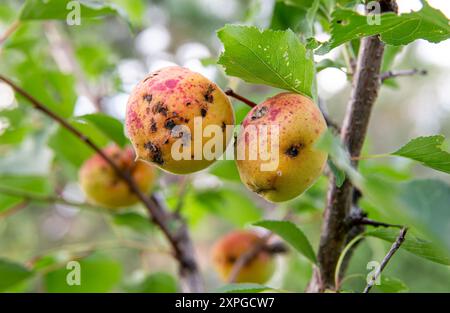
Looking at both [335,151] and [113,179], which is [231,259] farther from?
[335,151]

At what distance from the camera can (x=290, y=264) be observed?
4.02 ft

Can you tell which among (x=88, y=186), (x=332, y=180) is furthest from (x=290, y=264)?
(x=332, y=180)

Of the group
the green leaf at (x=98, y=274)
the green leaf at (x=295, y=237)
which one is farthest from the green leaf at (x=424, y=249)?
the green leaf at (x=98, y=274)

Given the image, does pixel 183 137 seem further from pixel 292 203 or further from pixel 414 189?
pixel 292 203

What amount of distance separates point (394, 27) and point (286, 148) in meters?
0.16

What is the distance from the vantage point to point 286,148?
52 cm

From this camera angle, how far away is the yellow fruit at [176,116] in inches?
21.2

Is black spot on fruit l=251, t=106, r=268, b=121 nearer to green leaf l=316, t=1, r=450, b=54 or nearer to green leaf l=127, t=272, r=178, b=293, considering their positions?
green leaf l=316, t=1, r=450, b=54

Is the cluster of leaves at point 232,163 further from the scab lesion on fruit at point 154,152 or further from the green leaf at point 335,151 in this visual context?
the scab lesion on fruit at point 154,152

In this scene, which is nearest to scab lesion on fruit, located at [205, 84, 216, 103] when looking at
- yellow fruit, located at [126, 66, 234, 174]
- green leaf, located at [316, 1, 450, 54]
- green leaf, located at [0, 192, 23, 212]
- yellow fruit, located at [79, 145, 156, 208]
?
yellow fruit, located at [126, 66, 234, 174]

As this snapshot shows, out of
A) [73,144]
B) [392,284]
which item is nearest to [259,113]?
[392,284]

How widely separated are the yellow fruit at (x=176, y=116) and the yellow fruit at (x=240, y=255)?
24.5 inches

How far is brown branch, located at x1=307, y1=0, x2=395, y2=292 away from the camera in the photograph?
24.3 inches

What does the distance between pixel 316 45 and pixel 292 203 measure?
639 millimetres
